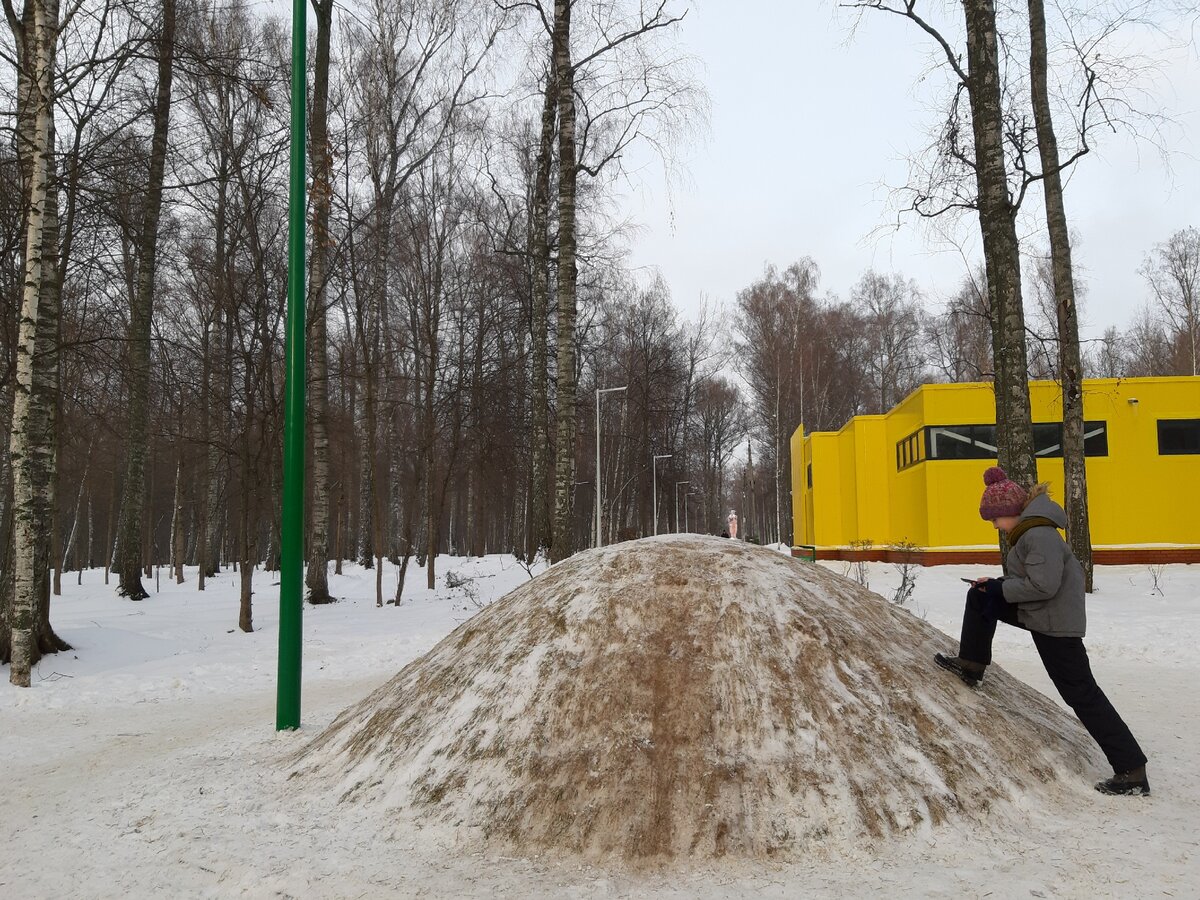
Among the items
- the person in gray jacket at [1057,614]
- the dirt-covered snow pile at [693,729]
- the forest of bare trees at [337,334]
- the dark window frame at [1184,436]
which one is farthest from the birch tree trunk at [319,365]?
the dark window frame at [1184,436]

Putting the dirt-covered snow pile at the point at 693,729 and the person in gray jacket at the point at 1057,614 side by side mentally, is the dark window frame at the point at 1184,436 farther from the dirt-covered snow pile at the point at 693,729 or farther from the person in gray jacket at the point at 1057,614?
the person in gray jacket at the point at 1057,614

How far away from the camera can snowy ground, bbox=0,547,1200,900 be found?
10.6 feet

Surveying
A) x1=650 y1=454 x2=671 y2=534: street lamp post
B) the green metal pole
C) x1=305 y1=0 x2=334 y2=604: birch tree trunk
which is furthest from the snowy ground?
x1=650 y1=454 x2=671 y2=534: street lamp post

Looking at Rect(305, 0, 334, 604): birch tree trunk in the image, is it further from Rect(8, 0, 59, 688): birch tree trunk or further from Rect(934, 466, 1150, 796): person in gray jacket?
Rect(934, 466, 1150, 796): person in gray jacket

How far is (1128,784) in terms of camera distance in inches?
162

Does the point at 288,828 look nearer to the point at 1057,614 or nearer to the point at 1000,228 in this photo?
the point at 1057,614

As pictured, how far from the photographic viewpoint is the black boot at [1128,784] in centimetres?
411

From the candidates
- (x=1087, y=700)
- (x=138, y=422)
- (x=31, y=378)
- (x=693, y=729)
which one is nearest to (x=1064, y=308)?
(x=1087, y=700)

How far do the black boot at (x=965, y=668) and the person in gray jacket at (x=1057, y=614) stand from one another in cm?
22

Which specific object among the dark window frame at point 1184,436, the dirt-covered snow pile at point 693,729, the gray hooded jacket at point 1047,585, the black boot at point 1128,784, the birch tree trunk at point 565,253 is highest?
the birch tree trunk at point 565,253

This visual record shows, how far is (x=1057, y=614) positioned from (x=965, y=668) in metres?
0.64

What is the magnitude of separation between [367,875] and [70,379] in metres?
11.0

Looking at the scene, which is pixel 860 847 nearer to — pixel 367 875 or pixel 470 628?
pixel 367 875

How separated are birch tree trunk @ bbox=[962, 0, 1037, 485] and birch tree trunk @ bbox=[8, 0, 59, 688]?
1067 cm
